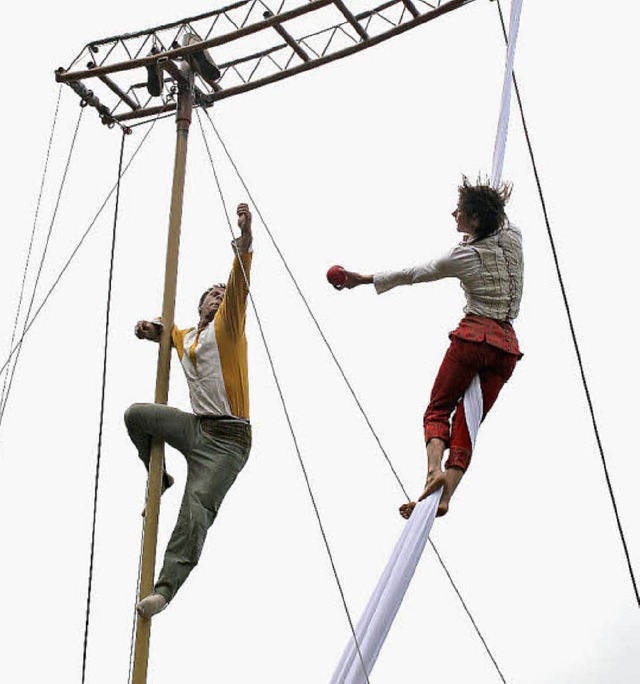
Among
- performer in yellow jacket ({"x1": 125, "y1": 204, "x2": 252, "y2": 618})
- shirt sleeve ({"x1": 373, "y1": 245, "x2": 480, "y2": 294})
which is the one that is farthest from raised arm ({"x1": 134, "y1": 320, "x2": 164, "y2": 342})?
shirt sleeve ({"x1": 373, "y1": 245, "x2": 480, "y2": 294})

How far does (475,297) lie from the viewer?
4.98 metres

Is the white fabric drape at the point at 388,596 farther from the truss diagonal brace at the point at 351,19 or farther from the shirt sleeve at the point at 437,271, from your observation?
the truss diagonal brace at the point at 351,19

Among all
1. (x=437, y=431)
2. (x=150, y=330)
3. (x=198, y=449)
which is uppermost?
(x=150, y=330)

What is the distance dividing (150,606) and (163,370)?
1041 millimetres

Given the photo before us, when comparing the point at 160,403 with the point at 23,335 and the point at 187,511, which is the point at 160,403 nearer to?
the point at 187,511

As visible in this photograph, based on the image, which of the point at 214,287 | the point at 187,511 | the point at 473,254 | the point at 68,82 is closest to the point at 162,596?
the point at 187,511

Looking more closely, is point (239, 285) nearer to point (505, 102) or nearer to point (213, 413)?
point (213, 413)

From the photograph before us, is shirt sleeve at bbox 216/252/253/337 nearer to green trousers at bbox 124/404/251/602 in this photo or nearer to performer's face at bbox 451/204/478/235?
green trousers at bbox 124/404/251/602

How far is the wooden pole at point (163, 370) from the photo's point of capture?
5.09 meters

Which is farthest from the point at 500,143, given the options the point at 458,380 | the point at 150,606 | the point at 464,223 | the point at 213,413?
the point at 150,606

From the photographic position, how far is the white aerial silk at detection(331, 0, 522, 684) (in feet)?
14.5

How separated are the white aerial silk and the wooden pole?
0.99 meters

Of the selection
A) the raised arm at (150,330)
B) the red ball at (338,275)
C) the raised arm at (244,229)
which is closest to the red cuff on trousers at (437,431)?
the red ball at (338,275)

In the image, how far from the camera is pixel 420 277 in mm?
4914
